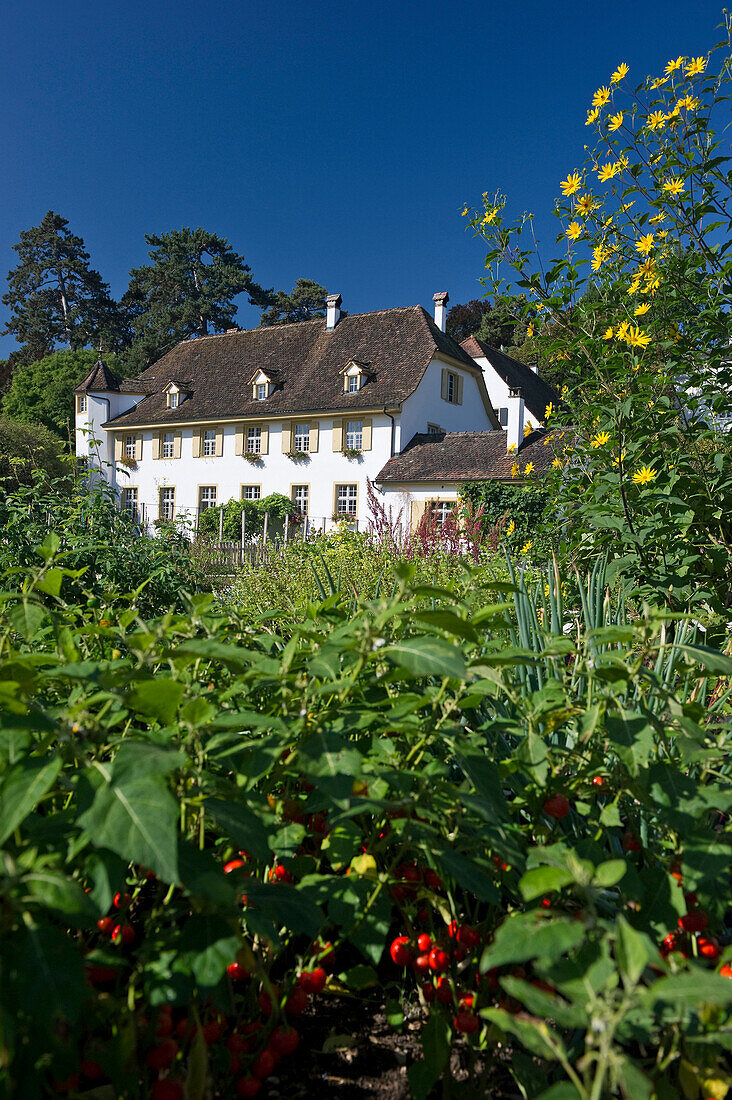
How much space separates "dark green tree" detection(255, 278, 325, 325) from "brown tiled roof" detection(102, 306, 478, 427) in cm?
2104

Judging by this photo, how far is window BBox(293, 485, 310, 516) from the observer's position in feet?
77.1

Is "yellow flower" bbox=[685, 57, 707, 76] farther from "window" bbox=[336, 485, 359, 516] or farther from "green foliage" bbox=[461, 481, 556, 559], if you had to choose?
"window" bbox=[336, 485, 359, 516]

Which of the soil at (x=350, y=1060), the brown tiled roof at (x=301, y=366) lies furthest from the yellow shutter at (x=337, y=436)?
the soil at (x=350, y=1060)

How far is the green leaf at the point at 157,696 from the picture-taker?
2.73 ft

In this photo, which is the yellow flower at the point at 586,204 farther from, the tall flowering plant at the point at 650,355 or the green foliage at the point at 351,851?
the green foliage at the point at 351,851

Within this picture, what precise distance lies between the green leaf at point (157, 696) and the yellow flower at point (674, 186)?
10.6 feet

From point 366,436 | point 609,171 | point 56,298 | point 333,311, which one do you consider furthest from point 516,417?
point 56,298

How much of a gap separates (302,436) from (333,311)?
573 centimetres

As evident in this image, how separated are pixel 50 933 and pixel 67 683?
2.20ft

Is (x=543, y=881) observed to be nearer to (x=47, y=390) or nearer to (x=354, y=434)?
(x=354, y=434)

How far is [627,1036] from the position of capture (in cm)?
67

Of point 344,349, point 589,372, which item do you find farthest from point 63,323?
point 589,372

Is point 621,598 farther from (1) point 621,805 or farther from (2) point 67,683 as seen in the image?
(2) point 67,683

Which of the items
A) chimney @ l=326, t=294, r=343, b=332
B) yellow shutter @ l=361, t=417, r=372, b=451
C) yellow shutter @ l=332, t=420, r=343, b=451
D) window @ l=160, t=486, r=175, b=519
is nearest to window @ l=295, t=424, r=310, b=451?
yellow shutter @ l=332, t=420, r=343, b=451
